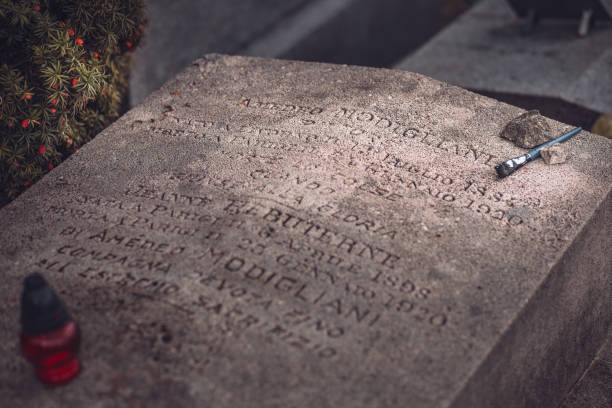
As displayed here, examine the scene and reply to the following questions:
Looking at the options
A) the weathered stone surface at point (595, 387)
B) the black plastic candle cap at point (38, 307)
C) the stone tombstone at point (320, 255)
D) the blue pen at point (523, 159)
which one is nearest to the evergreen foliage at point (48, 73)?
the stone tombstone at point (320, 255)

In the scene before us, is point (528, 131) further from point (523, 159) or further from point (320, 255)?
point (320, 255)

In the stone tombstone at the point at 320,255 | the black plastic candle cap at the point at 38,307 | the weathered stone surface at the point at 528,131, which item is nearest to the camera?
the black plastic candle cap at the point at 38,307

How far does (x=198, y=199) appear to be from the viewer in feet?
9.08

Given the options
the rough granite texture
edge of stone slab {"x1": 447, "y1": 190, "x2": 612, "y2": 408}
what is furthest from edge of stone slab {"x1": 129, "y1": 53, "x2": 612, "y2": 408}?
the rough granite texture

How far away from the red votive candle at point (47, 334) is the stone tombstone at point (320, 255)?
2.4 inches

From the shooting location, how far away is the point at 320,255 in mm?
2408

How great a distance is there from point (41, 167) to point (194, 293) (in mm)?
1497

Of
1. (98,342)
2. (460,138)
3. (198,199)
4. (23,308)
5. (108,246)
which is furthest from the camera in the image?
(460,138)

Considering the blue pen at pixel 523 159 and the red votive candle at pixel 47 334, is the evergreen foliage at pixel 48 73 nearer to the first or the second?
the red votive candle at pixel 47 334

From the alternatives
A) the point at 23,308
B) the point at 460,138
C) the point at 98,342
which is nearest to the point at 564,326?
the point at 460,138

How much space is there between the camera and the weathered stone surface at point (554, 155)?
2812mm

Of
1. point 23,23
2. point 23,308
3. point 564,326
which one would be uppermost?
point 23,23

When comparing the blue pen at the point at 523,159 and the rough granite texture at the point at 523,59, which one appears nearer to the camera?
the blue pen at the point at 523,159

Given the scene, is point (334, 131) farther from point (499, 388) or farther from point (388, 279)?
point (499, 388)
